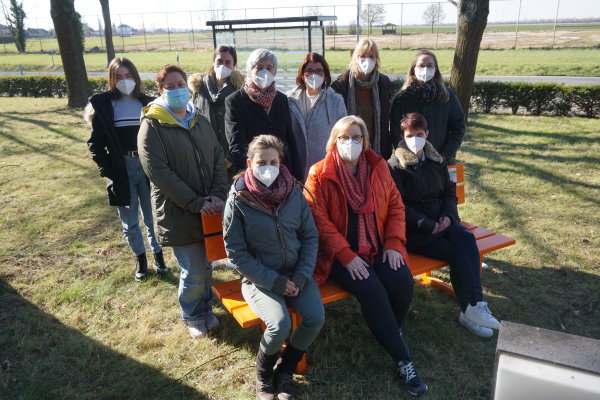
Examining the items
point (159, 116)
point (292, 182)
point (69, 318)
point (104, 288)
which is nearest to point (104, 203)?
point (104, 288)

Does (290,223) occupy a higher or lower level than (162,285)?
higher

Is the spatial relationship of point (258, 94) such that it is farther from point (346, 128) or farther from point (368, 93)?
point (368, 93)

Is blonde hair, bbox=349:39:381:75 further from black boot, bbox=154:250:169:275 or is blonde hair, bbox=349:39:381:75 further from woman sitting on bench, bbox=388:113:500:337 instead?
black boot, bbox=154:250:169:275

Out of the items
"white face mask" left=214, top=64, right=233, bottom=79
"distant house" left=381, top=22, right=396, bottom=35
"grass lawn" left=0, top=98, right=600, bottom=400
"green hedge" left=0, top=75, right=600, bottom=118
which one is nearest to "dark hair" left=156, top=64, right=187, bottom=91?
"white face mask" left=214, top=64, right=233, bottom=79

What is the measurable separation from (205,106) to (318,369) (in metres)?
2.47

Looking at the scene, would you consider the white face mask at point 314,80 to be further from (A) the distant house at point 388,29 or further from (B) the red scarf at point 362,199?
(A) the distant house at point 388,29

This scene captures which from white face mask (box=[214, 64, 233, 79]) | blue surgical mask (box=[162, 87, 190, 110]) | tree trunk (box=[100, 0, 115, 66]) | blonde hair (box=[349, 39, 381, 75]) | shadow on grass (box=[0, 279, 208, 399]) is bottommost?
shadow on grass (box=[0, 279, 208, 399])

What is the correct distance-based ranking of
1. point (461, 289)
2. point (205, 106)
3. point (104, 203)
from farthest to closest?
point (104, 203) < point (205, 106) < point (461, 289)

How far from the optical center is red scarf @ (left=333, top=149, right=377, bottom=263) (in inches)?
133

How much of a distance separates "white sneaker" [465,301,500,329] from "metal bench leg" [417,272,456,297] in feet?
1.77

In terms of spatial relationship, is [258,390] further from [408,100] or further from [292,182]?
[408,100]

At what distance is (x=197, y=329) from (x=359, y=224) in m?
1.50

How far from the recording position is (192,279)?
11.7 ft

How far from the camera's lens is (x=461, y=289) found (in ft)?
12.3
